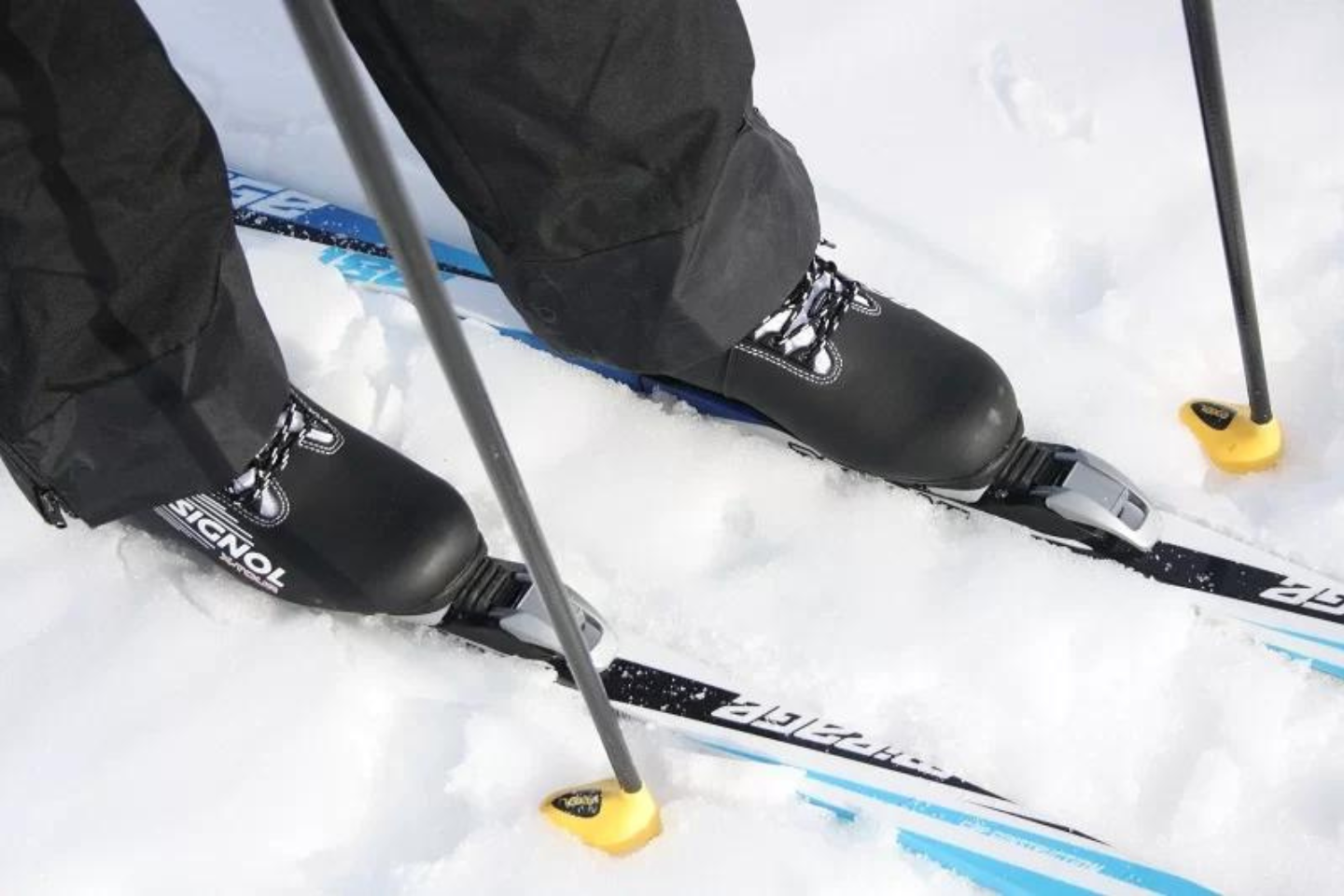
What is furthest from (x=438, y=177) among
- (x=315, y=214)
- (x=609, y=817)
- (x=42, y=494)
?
(x=315, y=214)

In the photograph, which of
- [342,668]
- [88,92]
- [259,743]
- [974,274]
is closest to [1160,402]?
[974,274]

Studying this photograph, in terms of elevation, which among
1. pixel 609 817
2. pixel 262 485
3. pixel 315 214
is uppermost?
pixel 315 214

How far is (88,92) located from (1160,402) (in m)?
1.26

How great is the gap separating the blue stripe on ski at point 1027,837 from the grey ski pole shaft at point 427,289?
34 cm

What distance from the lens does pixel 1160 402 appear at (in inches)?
65.4

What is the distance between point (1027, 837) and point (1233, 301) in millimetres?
634

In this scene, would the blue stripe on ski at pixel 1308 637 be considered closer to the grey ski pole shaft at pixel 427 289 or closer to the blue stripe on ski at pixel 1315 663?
the blue stripe on ski at pixel 1315 663

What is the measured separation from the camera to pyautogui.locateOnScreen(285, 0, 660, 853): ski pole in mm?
747

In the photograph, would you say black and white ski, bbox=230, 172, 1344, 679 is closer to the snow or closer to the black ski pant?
the snow

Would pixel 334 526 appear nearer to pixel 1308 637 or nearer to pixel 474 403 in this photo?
pixel 474 403

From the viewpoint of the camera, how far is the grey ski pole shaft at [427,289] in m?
0.74

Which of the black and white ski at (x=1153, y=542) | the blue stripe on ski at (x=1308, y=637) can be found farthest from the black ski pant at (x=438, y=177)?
the blue stripe on ski at (x=1308, y=637)

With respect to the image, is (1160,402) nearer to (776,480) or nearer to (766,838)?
(776,480)

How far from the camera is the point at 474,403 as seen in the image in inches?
37.0
